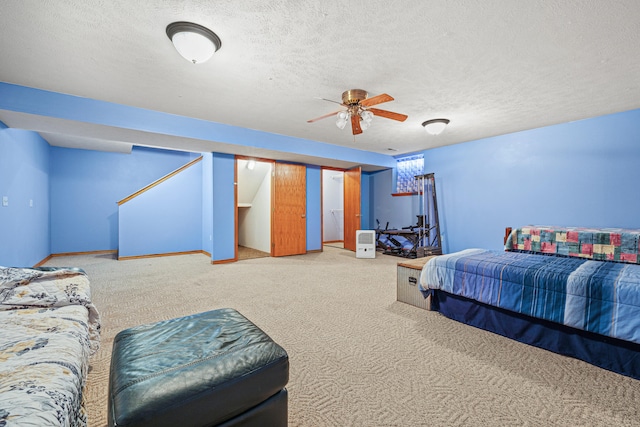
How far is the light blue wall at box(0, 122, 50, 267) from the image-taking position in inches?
138

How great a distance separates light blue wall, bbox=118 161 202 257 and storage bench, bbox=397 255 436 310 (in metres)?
5.10

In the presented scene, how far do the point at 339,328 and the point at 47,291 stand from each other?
208cm

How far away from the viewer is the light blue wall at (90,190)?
579 centimetres

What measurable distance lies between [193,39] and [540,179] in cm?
529

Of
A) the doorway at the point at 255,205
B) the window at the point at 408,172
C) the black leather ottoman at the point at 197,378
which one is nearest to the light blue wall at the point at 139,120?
the doorway at the point at 255,205

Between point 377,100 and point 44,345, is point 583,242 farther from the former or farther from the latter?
point 44,345

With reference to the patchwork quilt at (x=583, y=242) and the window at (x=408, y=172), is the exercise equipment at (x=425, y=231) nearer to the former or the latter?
the window at (x=408, y=172)

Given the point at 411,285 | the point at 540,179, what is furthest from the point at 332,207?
the point at 411,285

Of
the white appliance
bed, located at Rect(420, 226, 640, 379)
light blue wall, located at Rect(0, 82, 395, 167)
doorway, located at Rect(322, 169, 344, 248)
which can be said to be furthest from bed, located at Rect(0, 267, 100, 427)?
doorway, located at Rect(322, 169, 344, 248)

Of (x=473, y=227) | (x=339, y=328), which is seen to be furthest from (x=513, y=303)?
(x=473, y=227)

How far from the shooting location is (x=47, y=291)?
5.44 feet

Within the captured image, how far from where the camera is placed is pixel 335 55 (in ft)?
7.94

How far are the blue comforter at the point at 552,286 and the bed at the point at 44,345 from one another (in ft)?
8.63

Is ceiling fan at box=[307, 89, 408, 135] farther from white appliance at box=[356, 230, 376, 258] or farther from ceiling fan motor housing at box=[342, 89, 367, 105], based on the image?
white appliance at box=[356, 230, 376, 258]
